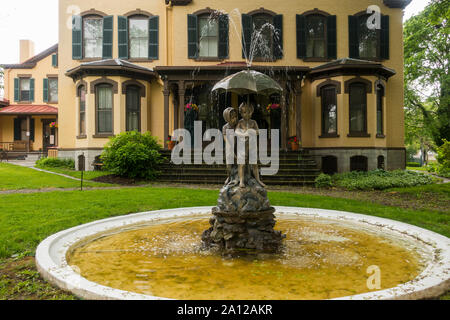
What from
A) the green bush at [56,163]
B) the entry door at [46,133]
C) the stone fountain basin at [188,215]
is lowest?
the stone fountain basin at [188,215]

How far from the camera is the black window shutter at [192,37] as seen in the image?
55.2 ft

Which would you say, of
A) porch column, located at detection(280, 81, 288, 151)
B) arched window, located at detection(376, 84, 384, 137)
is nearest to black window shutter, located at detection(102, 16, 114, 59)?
porch column, located at detection(280, 81, 288, 151)

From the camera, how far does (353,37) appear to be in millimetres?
16891

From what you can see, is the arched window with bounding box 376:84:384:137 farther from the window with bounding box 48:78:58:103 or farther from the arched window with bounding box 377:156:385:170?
the window with bounding box 48:78:58:103

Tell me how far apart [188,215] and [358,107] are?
12567 mm

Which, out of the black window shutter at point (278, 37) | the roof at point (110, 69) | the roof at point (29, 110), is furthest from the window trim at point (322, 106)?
the roof at point (29, 110)

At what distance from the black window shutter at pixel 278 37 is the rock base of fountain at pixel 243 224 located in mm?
13909

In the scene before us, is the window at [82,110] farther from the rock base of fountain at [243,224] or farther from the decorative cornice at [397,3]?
the decorative cornice at [397,3]

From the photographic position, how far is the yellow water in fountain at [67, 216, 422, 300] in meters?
3.13

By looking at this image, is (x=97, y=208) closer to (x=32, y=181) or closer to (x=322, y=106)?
(x=32, y=181)

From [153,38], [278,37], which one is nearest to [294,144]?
[278,37]

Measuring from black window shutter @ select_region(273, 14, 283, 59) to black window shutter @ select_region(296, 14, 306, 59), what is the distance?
947mm

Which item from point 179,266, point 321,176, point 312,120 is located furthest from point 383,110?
point 179,266

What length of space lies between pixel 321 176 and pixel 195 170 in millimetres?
5471
